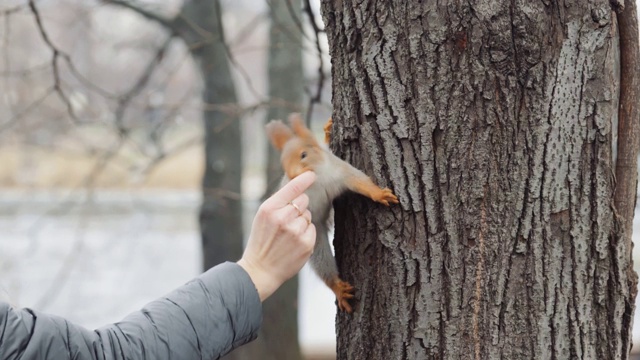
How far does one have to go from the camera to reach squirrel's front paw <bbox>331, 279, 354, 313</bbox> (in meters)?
1.94

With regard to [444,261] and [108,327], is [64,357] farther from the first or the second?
[444,261]

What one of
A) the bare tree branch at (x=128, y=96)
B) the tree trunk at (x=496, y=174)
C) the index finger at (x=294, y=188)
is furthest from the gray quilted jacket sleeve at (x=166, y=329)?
the bare tree branch at (x=128, y=96)

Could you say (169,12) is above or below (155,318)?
above

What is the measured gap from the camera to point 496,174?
173 centimetres

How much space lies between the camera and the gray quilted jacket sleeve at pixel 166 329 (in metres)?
1.46

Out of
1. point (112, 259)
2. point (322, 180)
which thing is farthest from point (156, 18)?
point (112, 259)

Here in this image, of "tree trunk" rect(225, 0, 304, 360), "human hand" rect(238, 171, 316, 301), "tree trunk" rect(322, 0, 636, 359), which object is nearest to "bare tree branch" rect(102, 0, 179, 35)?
"tree trunk" rect(225, 0, 304, 360)

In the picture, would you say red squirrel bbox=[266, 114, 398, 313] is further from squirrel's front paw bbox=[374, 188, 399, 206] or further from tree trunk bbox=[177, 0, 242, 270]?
tree trunk bbox=[177, 0, 242, 270]

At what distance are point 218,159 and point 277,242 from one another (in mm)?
4360

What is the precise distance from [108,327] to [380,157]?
76 centimetres

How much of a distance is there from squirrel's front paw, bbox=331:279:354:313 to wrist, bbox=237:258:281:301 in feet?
0.81

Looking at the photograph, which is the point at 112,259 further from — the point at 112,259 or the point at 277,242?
the point at 277,242

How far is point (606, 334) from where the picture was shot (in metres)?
1.80

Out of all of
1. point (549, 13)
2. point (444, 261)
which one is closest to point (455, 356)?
point (444, 261)
